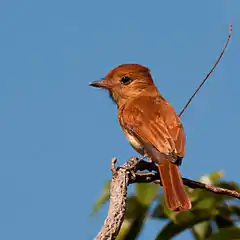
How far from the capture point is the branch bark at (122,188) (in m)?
2.45

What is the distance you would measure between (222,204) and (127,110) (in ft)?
6.59

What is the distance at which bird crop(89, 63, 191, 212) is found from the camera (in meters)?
3.81

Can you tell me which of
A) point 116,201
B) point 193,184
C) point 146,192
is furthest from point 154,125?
point 116,201

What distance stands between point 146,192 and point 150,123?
144 centimetres

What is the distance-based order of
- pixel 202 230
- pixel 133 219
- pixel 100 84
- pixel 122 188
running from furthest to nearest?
pixel 100 84 → pixel 133 219 → pixel 202 230 → pixel 122 188

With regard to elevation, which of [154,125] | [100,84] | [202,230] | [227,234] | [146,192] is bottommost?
[227,234]

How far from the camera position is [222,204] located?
135 inches

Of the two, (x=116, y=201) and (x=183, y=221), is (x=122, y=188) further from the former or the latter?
(x=183, y=221)

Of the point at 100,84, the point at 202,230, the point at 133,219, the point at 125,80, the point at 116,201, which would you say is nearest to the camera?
the point at 116,201

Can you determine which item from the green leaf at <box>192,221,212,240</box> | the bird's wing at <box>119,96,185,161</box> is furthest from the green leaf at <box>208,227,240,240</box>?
the bird's wing at <box>119,96,185,161</box>

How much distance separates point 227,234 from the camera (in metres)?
2.95

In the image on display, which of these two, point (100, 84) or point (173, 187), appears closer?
point (173, 187)

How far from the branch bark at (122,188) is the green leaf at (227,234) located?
0.97 ft

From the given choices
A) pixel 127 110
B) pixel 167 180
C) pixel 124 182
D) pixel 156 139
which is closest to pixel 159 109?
pixel 127 110
